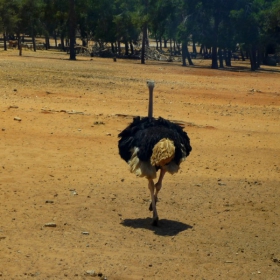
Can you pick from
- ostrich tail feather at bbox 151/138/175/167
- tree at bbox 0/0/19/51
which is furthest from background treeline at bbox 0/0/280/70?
ostrich tail feather at bbox 151/138/175/167

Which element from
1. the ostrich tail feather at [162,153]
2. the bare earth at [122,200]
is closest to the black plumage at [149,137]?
the ostrich tail feather at [162,153]

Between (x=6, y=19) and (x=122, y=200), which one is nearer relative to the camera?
(x=122, y=200)

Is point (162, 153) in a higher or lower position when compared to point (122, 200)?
higher

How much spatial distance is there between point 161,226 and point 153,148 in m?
1.06

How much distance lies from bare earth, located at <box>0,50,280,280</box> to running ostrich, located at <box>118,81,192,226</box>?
0.72 m

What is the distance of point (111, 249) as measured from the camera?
7551 mm

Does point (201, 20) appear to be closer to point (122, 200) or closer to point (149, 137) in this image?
point (122, 200)

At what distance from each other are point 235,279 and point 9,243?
2.32m

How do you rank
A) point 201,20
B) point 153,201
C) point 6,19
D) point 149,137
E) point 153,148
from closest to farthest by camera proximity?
point 153,148 → point 149,137 → point 153,201 → point 201,20 → point 6,19

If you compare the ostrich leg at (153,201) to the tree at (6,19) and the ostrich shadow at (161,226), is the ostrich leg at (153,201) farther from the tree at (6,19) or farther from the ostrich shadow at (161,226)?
the tree at (6,19)

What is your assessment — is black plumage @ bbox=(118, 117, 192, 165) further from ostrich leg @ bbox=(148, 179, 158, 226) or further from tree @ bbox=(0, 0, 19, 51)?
tree @ bbox=(0, 0, 19, 51)

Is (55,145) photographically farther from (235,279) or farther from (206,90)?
(206,90)

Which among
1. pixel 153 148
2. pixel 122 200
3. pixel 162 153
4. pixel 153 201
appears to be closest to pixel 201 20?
pixel 122 200

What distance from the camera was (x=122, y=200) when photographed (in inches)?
386
